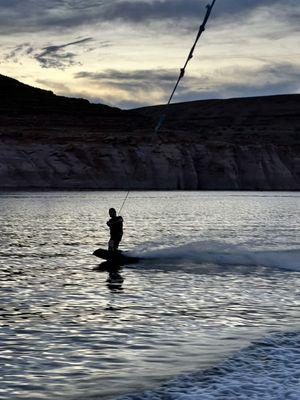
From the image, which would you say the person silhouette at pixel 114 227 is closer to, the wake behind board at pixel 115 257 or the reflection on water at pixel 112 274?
the wake behind board at pixel 115 257

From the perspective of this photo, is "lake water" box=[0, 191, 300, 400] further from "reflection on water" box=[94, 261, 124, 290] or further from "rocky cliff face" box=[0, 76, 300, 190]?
"rocky cliff face" box=[0, 76, 300, 190]

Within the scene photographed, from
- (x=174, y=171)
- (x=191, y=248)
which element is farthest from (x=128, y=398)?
(x=174, y=171)

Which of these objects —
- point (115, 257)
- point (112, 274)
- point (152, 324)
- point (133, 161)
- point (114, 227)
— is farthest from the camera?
point (133, 161)

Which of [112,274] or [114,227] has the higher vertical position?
[114,227]

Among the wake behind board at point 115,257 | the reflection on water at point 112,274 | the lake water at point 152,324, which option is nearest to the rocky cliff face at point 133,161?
the lake water at point 152,324

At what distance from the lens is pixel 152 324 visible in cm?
1688

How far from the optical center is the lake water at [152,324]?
40.8 feet

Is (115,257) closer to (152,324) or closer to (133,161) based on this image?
(152,324)

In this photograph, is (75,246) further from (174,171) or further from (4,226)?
(174,171)

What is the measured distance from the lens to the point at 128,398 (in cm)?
1166

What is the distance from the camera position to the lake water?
12422 mm

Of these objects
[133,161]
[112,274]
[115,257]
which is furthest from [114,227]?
[133,161]

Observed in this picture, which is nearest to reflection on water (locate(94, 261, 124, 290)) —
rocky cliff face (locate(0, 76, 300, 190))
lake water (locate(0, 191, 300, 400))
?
lake water (locate(0, 191, 300, 400))

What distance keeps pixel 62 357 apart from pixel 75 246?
2352 centimetres
